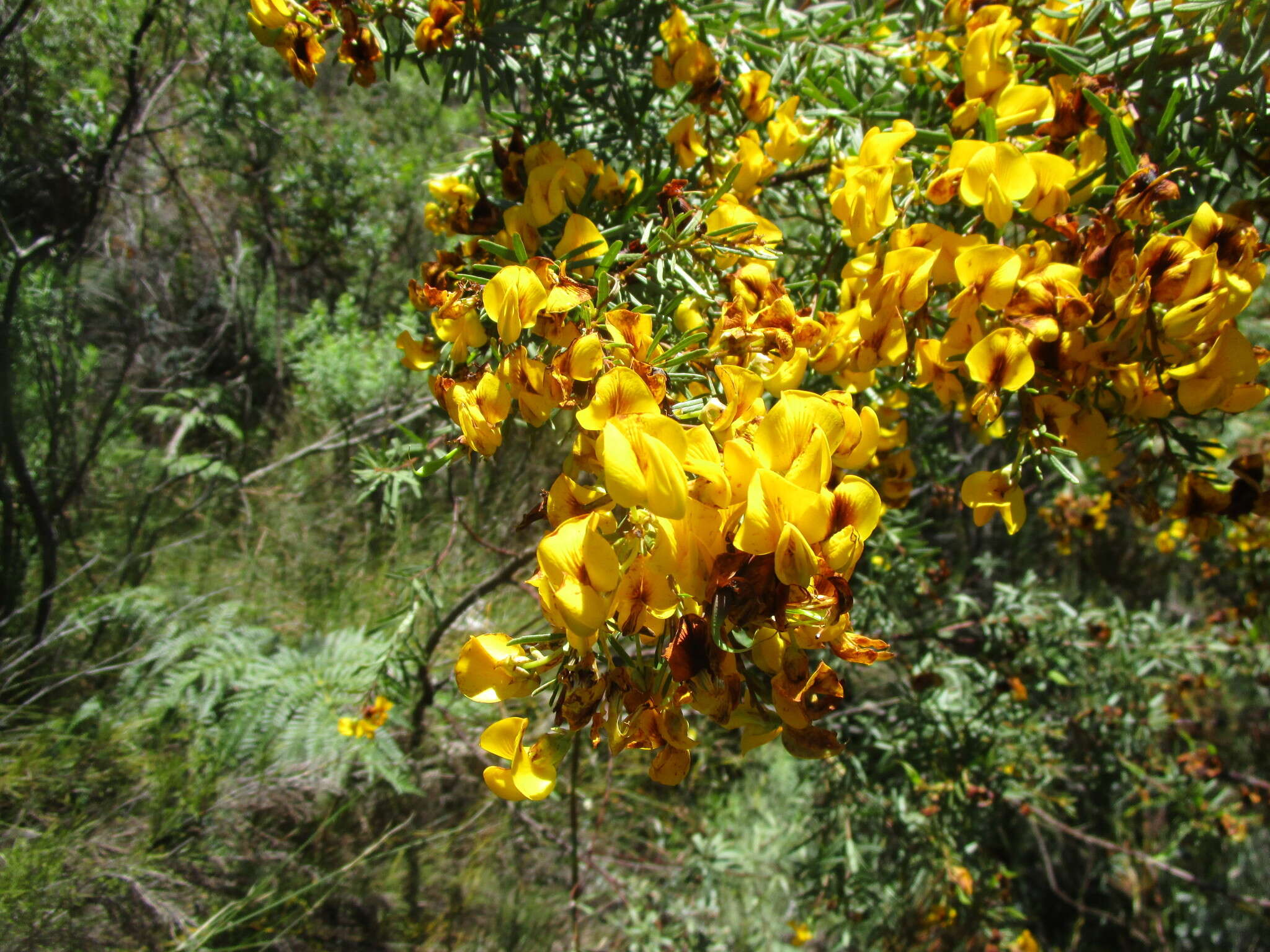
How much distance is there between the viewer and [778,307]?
68cm

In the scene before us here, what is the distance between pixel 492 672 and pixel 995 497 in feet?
1.92

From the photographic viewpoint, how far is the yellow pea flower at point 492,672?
57 cm

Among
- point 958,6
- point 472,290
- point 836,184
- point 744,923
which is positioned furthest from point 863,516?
point 744,923

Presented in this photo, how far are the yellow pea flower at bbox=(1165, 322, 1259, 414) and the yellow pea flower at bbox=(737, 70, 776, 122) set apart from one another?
676 millimetres

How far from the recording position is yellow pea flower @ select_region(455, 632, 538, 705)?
0.57m

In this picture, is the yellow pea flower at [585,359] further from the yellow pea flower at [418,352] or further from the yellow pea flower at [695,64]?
the yellow pea flower at [695,64]

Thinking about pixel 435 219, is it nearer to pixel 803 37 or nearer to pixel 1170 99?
pixel 803 37

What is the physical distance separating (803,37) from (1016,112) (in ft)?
1.52

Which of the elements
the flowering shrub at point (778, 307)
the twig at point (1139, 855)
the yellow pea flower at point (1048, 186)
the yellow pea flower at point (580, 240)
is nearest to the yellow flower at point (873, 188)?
the flowering shrub at point (778, 307)

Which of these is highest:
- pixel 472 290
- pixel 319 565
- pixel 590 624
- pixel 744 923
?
pixel 472 290

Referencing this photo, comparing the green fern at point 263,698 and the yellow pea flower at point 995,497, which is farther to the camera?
the green fern at point 263,698

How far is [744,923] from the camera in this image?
277cm

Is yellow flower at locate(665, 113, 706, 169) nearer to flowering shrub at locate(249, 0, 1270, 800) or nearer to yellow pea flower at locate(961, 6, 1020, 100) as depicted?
flowering shrub at locate(249, 0, 1270, 800)

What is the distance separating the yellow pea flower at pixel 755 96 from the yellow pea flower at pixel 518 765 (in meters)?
0.95
